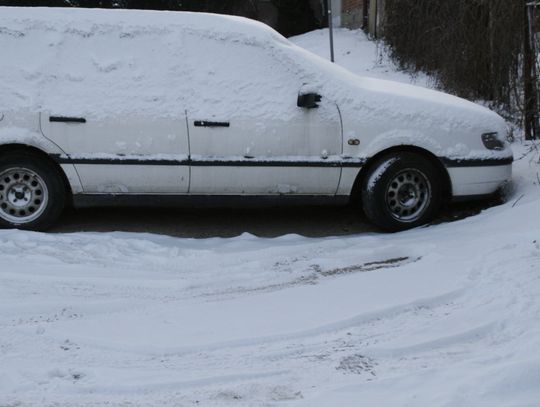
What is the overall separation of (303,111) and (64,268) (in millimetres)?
2375

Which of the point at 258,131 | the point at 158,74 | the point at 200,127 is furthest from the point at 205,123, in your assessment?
the point at 158,74

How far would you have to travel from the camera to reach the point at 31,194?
19.7ft

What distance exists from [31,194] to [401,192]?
3.23 m

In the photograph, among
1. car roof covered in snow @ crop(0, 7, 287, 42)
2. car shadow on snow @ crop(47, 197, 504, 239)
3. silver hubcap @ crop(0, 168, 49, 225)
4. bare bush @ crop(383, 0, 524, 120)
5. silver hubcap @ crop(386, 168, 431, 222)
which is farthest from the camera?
bare bush @ crop(383, 0, 524, 120)

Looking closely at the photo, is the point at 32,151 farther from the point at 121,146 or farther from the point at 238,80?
the point at 238,80

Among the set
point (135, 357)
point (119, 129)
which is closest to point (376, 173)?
point (119, 129)

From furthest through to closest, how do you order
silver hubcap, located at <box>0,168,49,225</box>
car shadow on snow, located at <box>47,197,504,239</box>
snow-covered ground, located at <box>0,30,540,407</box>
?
car shadow on snow, located at <box>47,197,504,239</box> → silver hubcap, located at <box>0,168,49,225</box> → snow-covered ground, located at <box>0,30,540,407</box>

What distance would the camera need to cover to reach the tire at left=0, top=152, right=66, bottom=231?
595cm

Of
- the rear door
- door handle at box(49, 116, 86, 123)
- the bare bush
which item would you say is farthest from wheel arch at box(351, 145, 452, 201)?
the bare bush

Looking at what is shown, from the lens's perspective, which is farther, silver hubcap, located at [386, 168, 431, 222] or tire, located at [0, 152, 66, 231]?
silver hubcap, located at [386, 168, 431, 222]

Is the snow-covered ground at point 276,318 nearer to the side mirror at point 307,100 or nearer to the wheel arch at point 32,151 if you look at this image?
the wheel arch at point 32,151

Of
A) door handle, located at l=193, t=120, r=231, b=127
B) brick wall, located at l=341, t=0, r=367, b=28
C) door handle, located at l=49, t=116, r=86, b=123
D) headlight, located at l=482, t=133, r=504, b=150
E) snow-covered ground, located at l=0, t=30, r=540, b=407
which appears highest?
brick wall, located at l=341, t=0, r=367, b=28

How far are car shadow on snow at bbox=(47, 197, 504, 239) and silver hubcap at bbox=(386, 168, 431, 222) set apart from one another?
0.31 m

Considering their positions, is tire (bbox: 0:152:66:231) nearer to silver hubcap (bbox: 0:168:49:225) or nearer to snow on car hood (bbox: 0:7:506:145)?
silver hubcap (bbox: 0:168:49:225)
